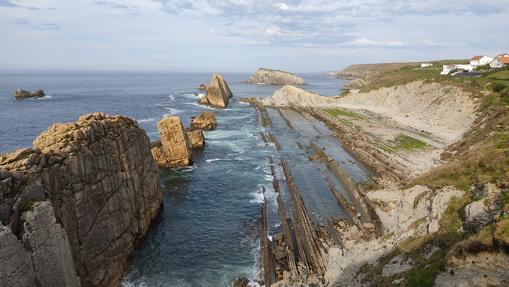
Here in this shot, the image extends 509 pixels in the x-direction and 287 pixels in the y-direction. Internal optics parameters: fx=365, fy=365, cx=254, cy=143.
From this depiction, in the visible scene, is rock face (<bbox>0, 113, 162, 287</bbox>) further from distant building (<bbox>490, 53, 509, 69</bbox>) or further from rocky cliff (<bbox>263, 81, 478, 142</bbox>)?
distant building (<bbox>490, 53, 509, 69</bbox>)

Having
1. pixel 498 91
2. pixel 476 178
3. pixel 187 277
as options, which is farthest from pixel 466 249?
pixel 498 91

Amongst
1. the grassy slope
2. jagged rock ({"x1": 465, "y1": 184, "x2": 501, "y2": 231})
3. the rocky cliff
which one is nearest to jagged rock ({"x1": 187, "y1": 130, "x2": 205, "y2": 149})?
the grassy slope

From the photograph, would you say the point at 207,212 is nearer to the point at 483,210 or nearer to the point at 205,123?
the point at 483,210

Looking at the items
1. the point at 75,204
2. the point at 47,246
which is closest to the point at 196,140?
the point at 75,204

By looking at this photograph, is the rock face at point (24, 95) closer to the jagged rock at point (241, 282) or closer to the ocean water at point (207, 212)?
the ocean water at point (207, 212)

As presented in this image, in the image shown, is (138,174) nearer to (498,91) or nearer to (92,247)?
(92,247)

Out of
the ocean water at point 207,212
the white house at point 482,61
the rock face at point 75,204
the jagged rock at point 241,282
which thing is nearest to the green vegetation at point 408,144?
the ocean water at point 207,212
